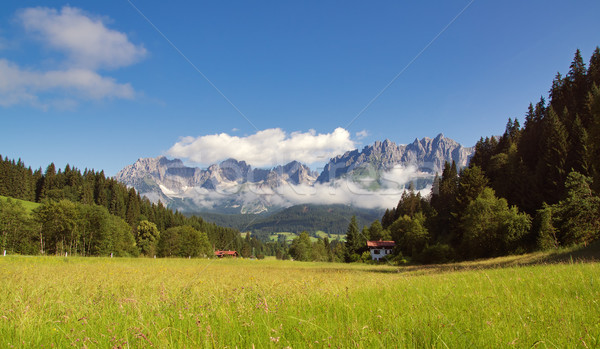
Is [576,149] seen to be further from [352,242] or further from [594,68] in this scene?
[352,242]

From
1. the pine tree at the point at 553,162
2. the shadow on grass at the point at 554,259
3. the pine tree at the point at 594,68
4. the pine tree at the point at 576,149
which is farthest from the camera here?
the pine tree at the point at 594,68

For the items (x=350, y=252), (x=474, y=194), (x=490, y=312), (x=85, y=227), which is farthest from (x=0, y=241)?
(x=474, y=194)

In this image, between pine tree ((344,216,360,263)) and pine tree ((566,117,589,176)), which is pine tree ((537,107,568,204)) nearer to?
pine tree ((566,117,589,176))

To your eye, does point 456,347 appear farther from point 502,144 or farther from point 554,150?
point 502,144

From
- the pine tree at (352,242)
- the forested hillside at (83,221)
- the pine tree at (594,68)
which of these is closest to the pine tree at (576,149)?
the pine tree at (594,68)

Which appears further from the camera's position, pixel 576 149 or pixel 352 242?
pixel 352 242

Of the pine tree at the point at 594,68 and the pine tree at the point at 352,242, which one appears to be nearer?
the pine tree at the point at 594,68

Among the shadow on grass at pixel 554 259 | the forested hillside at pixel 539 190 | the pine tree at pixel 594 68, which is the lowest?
the shadow on grass at pixel 554 259

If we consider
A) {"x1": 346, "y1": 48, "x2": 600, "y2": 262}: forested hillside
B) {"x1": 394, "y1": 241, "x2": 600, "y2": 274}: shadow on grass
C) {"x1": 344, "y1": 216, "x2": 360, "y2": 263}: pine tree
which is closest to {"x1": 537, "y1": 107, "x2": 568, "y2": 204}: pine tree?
{"x1": 346, "y1": 48, "x2": 600, "y2": 262}: forested hillside

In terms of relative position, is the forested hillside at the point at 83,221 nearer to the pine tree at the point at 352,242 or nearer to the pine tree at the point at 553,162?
→ the pine tree at the point at 352,242

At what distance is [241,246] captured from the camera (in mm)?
178750

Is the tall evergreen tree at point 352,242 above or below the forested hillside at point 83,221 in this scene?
below

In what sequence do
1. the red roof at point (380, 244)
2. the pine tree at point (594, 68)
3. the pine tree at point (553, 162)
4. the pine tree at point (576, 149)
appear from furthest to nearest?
the red roof at point (380, 244), the pine tree at point (594, 68), the pine tree at point (553, 162), the pine tree at point (576, 149)

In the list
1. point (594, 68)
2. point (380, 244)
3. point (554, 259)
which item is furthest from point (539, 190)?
point (380, 244)
